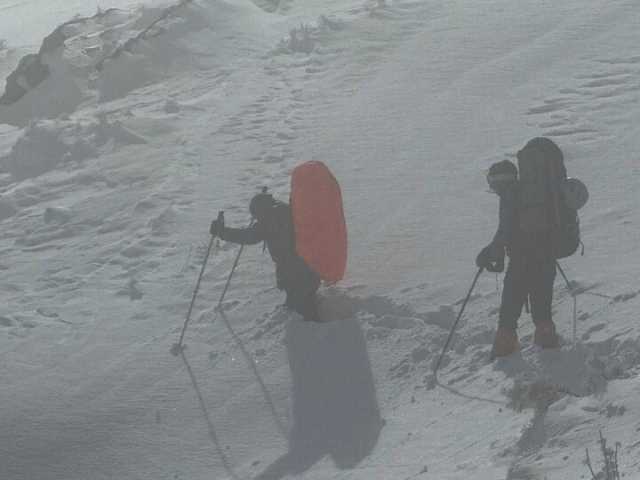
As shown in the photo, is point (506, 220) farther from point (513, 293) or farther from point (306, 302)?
point (306, 302)

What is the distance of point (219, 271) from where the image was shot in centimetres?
1195

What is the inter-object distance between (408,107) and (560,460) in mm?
10099

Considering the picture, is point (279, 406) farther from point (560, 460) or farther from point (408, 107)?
point (408, 107)

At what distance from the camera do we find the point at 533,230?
324 inches

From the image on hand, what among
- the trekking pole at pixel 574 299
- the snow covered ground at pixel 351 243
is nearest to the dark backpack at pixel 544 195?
the trekking pole at pixel 574 299

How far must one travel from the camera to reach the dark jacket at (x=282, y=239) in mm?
9977

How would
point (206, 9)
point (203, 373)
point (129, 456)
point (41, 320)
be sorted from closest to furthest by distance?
point (129, 456) < point (203, 373) < point (41, 320) < point (206, 9)

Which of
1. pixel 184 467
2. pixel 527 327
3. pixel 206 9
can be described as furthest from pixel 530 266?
pixel 206 9

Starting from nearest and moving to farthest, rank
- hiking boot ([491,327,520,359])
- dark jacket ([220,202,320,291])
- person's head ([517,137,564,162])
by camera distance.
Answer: person's head ([517,137,564,162]), hiking boot ([491,327,520,359]), dark jacket ([220,202,320,291])

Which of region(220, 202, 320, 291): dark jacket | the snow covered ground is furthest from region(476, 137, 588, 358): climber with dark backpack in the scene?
region(220, 202, 320, 291): dark jacket

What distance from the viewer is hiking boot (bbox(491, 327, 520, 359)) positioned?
8531mm

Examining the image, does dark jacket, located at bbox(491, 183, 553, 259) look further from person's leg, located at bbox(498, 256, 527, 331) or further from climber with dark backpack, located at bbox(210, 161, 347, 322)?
climber with dark backpack, located at bbox(210, 161, 347, 322)

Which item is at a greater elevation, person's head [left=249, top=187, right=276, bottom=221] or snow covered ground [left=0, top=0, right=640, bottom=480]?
person's head [left=249, top=187, right=276, bottom=221]

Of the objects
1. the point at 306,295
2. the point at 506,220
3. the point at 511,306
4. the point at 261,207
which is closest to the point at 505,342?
the point at 511,306
